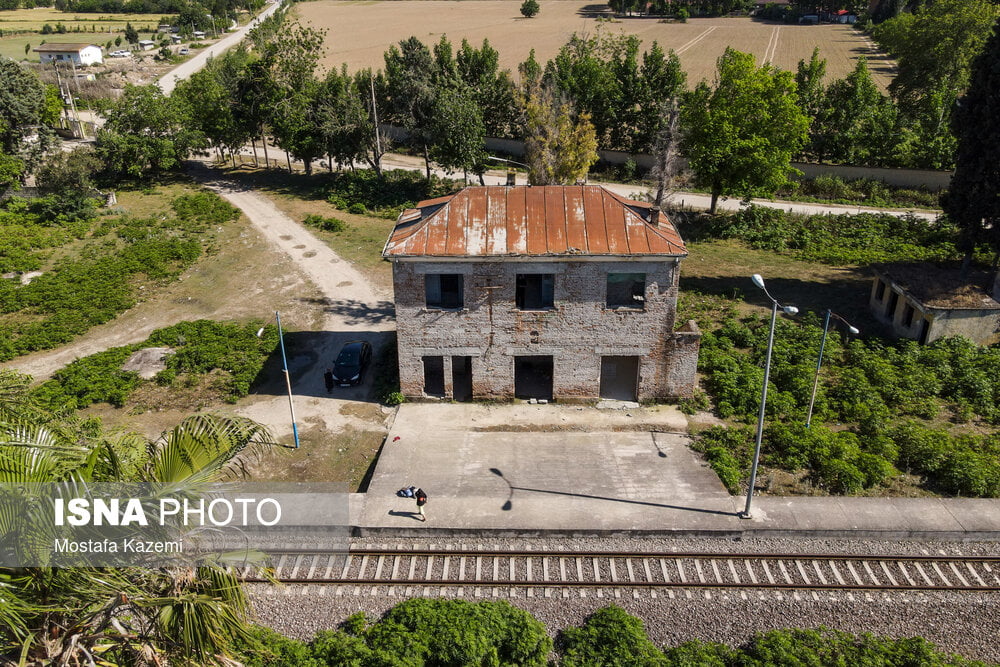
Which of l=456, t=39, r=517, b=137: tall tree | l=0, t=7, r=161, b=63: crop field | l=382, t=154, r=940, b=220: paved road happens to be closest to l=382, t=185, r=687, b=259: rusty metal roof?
l=382, t=154, r=940, b=220: paved road

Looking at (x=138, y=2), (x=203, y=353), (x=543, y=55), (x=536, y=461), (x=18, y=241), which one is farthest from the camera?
(x=138, y=2)

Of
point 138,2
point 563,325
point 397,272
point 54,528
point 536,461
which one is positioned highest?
point 138,2

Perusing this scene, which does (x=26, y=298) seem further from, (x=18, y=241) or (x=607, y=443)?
(x=607, y=443)

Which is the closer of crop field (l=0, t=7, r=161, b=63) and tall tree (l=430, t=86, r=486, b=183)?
tall tree (l=430, t=86, r=486, b=183)

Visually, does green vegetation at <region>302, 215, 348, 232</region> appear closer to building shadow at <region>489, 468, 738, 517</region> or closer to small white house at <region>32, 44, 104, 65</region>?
building shadow at <region>489, 468, 738, 517</region>

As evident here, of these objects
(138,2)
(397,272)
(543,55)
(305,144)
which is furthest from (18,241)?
(138,2)

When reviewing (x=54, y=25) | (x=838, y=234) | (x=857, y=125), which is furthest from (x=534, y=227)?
(x=54, y=25)
